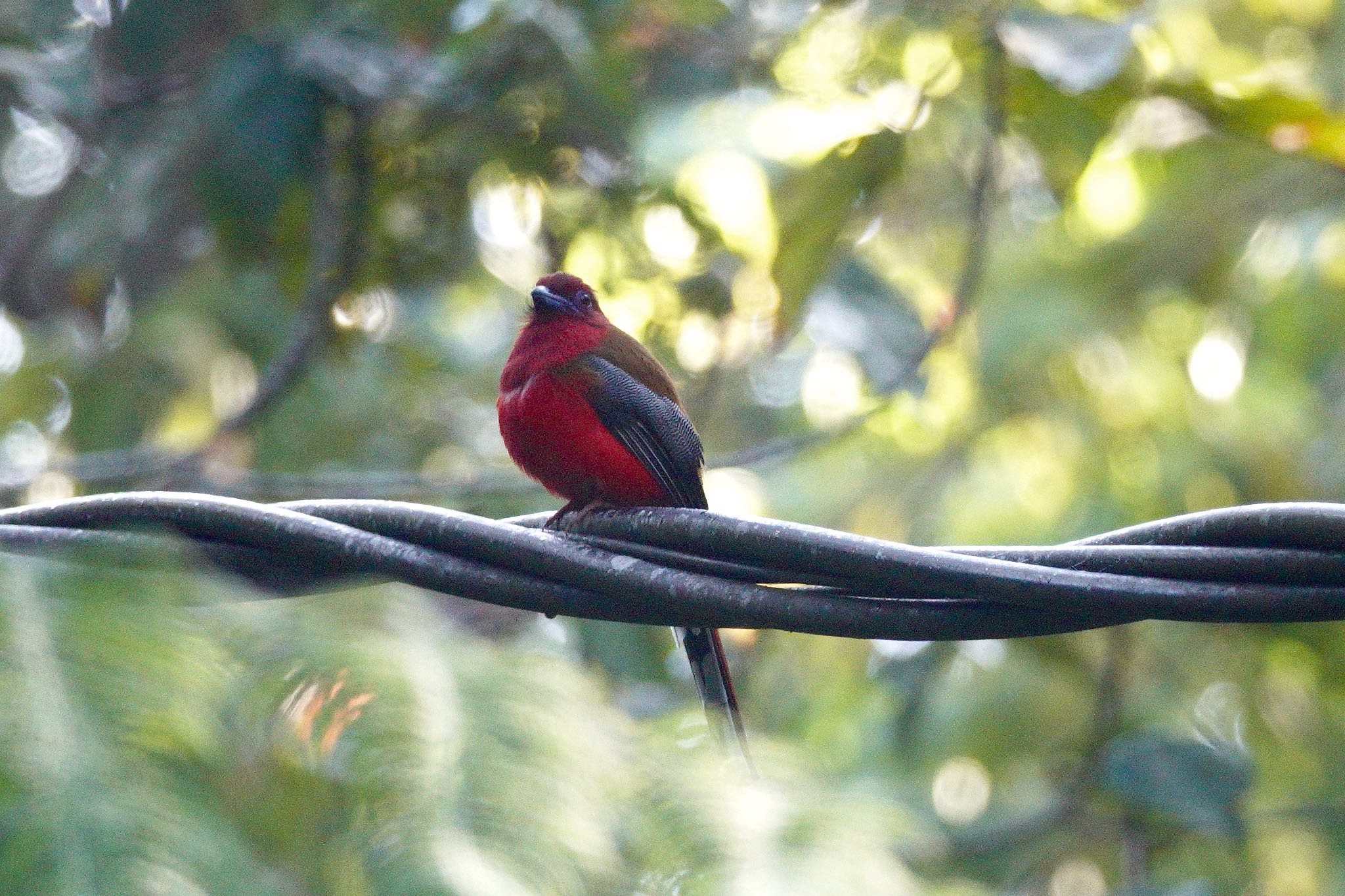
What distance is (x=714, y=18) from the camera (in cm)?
442

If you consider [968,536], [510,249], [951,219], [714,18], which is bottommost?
[968,536]

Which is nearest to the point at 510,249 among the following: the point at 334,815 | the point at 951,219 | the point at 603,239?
the point at 603,239

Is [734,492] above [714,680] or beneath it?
beneath

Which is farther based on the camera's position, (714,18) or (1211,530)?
(714,18)

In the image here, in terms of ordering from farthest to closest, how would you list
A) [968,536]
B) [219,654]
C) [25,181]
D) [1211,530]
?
[25,181], [968,536], [1211,530], [219,654]

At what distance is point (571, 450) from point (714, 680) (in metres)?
0.75

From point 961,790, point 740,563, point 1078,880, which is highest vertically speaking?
point 740,563

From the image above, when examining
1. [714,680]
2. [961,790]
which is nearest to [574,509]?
[714,680]

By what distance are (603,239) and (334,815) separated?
14.1 feet

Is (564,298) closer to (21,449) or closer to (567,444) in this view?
(567,444)

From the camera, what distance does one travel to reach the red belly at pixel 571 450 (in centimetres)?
380

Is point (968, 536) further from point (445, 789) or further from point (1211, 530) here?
point (445, 789)

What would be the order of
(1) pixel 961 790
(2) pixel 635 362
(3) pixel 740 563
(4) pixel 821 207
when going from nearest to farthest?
(3) pixel 740 563 < (4) pixel 821 207 < (2) pixel 635 362 < (1) pixel 961 790

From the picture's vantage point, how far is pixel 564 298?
4504mm
